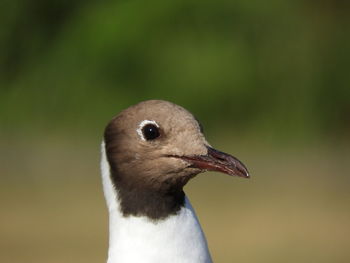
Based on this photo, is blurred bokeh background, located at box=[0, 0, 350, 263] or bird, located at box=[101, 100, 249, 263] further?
blurred bokeh background, located at box=[0, 0, 350, 263]

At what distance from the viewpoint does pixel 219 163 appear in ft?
7.37

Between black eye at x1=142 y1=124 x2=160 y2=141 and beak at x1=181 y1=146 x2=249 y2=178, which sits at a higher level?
black eye at x1=142 y1=124 x2=160 y2=141

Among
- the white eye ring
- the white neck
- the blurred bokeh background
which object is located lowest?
the white neck

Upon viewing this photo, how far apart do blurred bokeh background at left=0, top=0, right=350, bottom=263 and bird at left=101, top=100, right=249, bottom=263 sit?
10.5 feet

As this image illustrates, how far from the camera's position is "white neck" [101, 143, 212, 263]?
2.25 meters

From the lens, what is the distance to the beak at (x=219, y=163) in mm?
2238

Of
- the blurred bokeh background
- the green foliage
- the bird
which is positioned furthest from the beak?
the green foliage

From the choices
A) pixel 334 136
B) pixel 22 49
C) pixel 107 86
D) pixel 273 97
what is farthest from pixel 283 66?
pixel 22 49

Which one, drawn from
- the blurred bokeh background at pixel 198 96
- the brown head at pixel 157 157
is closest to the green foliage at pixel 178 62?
the blurred bokeh background at pixel 198 96

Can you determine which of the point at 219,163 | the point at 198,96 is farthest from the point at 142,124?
the point at 198,96

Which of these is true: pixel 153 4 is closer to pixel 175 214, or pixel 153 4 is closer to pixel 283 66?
pixel 283 66

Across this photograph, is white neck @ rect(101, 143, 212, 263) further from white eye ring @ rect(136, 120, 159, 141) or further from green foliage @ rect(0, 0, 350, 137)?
green foliage @ rect(0, 0, 350, 137)

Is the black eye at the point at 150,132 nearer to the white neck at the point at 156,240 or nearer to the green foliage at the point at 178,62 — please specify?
the white neck at the point at 156,240

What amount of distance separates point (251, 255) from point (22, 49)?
6.50 ft
